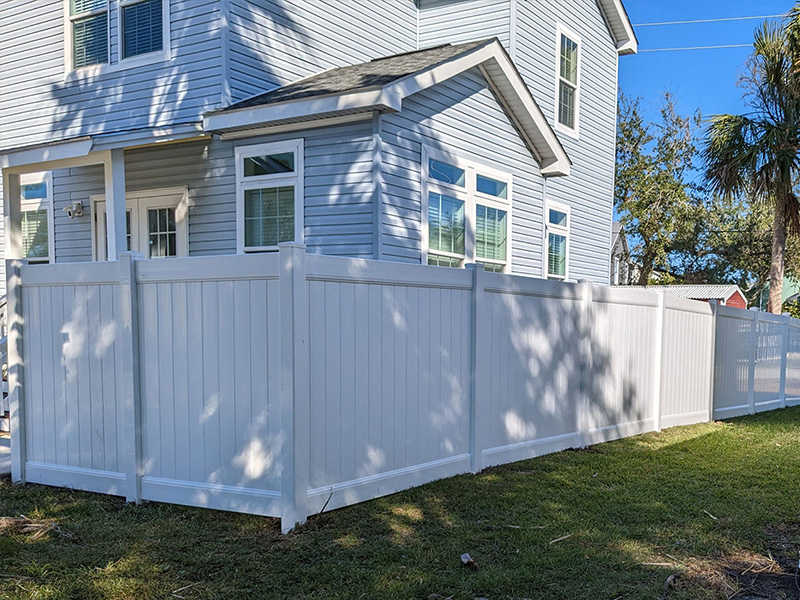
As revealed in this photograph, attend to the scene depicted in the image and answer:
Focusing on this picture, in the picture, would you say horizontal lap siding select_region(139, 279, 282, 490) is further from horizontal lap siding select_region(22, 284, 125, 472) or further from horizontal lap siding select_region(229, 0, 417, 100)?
horizontal lap siding select_region(229, 0, 417, 100)

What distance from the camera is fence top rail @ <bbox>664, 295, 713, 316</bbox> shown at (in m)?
8.53

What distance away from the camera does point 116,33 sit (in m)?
9.94

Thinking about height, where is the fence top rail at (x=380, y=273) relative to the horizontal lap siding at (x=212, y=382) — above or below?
above

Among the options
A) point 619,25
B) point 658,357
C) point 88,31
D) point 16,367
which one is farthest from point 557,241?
point 16,367

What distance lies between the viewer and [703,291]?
36.3 metres

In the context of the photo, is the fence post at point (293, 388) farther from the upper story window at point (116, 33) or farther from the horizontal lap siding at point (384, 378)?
the upper story window at point (116, 33)

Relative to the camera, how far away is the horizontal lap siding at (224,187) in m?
8.30

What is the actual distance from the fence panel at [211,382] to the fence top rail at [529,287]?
232 cm

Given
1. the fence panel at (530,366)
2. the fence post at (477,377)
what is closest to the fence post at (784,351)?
the fence panel at (530,366)

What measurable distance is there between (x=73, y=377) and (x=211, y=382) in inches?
53.0

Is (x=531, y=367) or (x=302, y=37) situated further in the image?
(x=302, y=37)

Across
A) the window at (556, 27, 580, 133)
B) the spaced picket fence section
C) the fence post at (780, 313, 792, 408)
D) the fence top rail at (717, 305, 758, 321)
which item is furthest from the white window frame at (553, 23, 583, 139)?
the spaced picket fence section

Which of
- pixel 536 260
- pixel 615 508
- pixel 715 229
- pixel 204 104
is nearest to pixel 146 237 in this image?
pixel 204 104

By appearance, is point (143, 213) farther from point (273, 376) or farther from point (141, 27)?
point (273, 376)
